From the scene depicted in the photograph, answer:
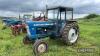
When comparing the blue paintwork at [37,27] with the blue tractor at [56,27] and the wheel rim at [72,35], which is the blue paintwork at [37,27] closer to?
the blue tractor at [56,27]

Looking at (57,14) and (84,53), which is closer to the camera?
(84,53)

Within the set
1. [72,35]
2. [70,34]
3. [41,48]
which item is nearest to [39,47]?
[41,48]

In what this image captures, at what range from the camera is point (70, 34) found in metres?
11.5

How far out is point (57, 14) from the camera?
11.0 meters

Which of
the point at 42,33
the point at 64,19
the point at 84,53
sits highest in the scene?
the point at 64,19

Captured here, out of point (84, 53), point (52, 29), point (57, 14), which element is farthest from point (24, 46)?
point (84, 53)

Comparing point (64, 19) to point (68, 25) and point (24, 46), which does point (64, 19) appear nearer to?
point (68, 25)

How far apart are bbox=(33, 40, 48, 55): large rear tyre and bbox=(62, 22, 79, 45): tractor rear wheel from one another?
157 centimetres

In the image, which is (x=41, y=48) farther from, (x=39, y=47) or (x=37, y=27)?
(x=37, y=27)

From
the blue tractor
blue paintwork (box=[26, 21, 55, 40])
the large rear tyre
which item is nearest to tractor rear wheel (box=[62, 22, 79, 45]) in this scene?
the blue tractor

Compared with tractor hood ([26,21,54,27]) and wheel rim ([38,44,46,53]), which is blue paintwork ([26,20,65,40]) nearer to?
tractor hood ([26,21,54,27])

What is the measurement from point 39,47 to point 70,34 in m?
2.63

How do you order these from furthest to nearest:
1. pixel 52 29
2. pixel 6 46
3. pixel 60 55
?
1. pixel 52 29
2. pixel 6 46
3. pixel 60 55

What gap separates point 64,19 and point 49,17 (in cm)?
84
